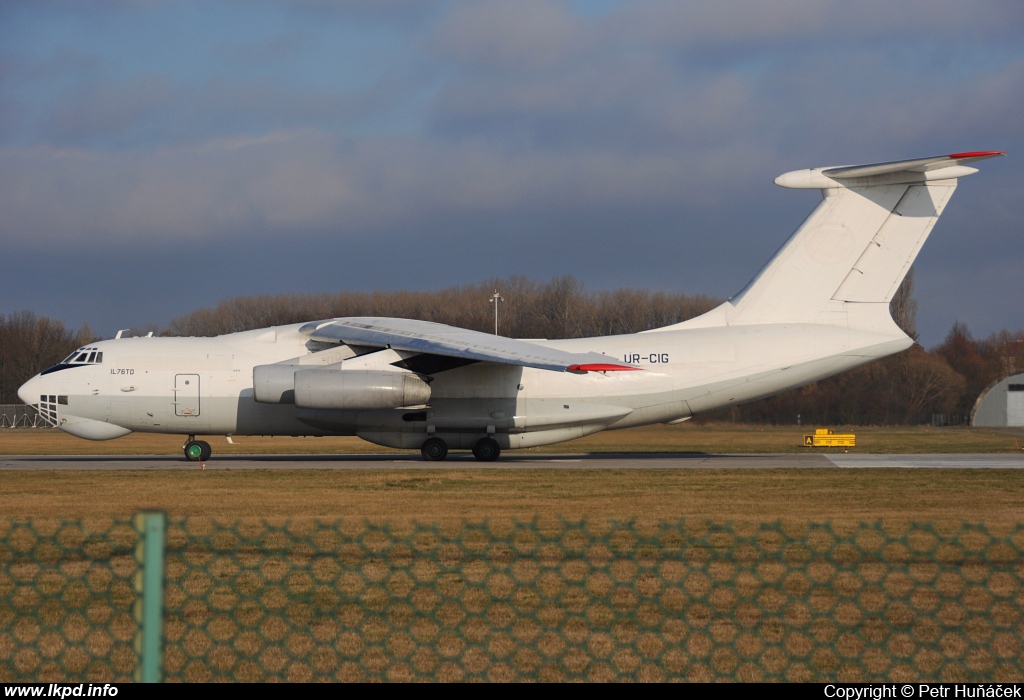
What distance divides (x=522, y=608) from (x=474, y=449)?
1521 centimetres

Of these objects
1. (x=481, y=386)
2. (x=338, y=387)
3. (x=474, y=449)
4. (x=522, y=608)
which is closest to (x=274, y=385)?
(x=338, y=387)

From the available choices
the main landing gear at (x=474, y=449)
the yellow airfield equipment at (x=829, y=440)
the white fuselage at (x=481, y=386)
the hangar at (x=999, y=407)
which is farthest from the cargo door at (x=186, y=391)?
the hangar at (x=999, y=407)

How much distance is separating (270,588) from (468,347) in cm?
1219

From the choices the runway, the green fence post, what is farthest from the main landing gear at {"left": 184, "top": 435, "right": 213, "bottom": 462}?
the green fence post

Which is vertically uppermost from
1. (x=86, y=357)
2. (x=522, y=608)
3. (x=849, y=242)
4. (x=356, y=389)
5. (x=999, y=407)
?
(x=849, y=242)

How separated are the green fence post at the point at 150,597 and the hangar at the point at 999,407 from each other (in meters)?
57.9

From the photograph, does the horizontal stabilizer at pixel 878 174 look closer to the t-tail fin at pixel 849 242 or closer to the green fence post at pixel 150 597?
the t-tail fin at pixel 849 242

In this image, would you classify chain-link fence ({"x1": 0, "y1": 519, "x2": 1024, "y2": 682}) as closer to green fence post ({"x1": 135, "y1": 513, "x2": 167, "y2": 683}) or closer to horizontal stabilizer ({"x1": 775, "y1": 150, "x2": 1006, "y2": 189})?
green fence post ({"x1": 135, "y1": 513, "x2": 167, "y2": 683})

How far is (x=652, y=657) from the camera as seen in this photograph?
5.71 metres

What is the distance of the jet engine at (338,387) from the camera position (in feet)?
→ 66.0

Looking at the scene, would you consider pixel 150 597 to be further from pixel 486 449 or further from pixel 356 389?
pixel 486 449

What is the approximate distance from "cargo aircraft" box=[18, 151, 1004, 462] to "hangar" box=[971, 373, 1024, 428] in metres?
37.9

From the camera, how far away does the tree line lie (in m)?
43.3

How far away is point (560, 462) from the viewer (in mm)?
22391
